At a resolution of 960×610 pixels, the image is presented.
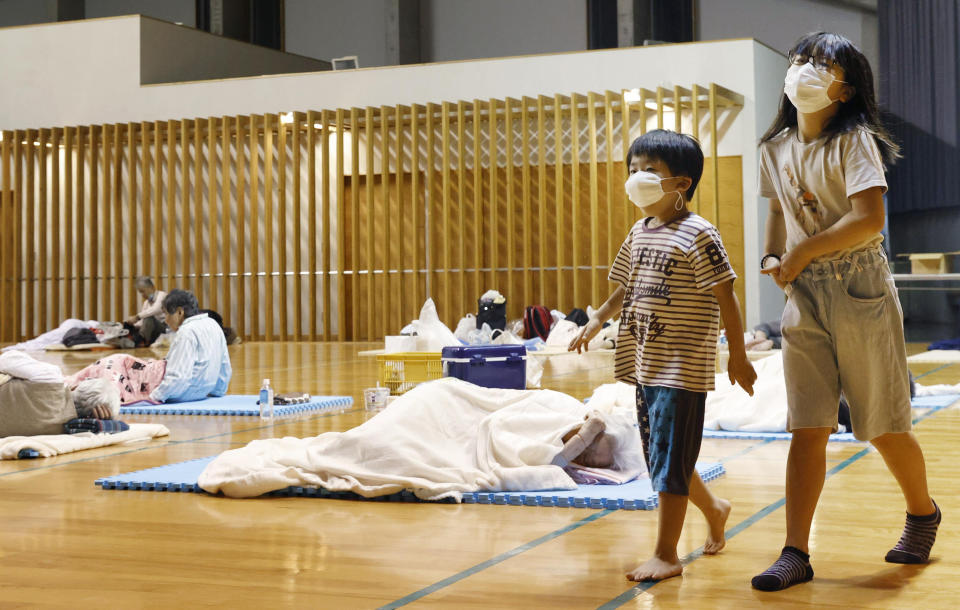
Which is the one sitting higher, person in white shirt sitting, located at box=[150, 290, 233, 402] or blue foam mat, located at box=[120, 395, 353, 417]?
person in white shirt sitting, located at box=[150, 290, 233, 402]

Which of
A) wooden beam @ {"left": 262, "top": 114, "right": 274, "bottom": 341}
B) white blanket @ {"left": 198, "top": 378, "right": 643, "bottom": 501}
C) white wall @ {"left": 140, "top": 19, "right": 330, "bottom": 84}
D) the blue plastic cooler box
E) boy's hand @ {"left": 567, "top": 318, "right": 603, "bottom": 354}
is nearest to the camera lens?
boy's hand @ {"left": 567, "top": 318, "right": 603, "bottom": 354}

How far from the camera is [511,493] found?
4.15 meters

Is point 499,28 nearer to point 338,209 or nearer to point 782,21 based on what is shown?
point 782,21

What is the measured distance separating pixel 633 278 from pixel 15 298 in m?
16.8

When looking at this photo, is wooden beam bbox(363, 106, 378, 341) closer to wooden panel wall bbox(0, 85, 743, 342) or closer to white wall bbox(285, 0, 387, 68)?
wooden panel wall bbox(0, 85, 743, 342)

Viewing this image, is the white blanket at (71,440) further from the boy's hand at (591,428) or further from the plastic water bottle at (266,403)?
the boy's hand at (591,428)

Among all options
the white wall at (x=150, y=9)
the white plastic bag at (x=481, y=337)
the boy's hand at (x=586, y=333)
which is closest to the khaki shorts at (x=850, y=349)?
the boy's hand at (x=586, y=333)

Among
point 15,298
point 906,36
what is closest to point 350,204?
point 15,298

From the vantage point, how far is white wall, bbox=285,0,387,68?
2002cm

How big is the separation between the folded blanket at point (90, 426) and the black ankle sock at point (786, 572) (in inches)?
162

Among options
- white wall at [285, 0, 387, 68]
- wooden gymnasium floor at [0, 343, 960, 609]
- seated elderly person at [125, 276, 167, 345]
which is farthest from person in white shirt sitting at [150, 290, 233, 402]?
white wall at [285, 0, 387, 68]

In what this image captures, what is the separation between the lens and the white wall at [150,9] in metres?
21.0

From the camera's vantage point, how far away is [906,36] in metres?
15.2

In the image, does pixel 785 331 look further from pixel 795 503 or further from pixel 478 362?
pixel 478 362
